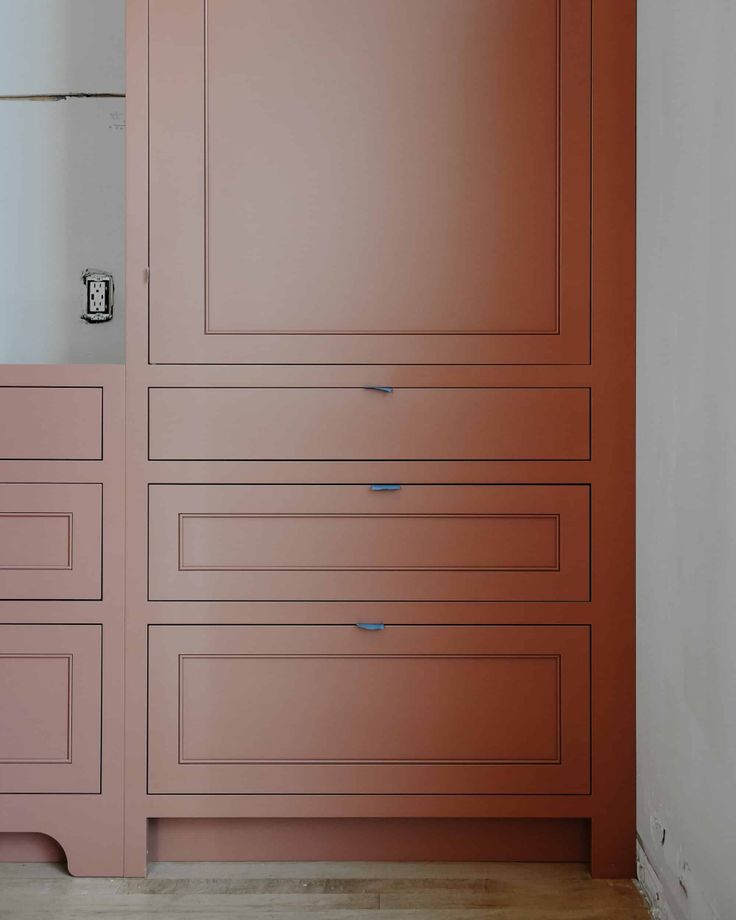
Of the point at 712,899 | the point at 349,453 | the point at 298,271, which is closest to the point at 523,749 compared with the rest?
the point at 712,899

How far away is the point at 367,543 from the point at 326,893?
73 centimetres

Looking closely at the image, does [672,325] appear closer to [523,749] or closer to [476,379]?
[476,379]

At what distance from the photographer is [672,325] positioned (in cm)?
144

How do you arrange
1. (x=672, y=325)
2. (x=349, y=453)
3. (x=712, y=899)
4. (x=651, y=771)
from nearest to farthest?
(x=712, y=899)
(x=672, y=325)
(x=651, y=771)
(x=349, y=453)

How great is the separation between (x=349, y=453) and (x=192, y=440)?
34cm

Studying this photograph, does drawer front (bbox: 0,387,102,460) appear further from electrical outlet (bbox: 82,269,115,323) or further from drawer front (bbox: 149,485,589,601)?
electrical outlet (bbox: 82,269,115,323)

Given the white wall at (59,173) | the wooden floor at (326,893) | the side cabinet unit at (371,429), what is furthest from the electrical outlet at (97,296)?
the wooden floor at (326,893)

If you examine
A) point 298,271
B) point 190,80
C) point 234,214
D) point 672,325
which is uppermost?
point 190,80

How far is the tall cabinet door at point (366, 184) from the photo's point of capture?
5.39 feet

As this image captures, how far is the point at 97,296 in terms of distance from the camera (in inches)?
80.3

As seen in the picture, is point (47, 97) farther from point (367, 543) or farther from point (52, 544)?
point (367, 543)

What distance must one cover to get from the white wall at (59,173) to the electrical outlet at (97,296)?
0.02 metres

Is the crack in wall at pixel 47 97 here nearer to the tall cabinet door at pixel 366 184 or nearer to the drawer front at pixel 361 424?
the tall cabinet door at pixel 366 184

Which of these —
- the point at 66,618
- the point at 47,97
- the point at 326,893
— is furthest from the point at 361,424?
the point at 47,97
